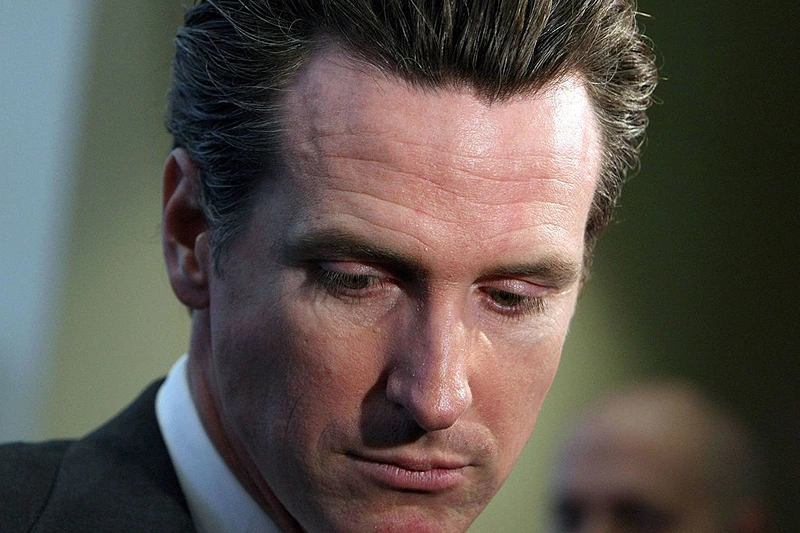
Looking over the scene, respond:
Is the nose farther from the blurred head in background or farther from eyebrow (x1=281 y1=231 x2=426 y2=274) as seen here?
the blurred head in background

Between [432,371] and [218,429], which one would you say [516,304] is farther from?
[218,429]

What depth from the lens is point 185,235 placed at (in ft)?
4.94

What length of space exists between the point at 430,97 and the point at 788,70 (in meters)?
2.74

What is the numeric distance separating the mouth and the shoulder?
0.46 metres

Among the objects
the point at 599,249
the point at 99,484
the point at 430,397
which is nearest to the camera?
the point at 430,397

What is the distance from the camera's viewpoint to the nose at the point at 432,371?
1241 millimetres

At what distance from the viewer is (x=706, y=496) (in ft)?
8.29

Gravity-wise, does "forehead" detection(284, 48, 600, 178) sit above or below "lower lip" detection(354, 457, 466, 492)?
above

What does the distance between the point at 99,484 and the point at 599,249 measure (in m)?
2.46

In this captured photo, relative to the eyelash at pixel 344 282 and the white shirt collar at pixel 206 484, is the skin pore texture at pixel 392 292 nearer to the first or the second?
the eyelash at pixel 344 282

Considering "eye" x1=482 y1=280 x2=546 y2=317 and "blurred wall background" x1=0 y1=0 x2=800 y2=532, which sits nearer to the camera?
"eye" x1=482 y1=280 x2=546 y2=317

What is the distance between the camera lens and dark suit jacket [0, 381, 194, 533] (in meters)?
1.40

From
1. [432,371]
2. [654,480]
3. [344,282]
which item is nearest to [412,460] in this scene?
[432,371]

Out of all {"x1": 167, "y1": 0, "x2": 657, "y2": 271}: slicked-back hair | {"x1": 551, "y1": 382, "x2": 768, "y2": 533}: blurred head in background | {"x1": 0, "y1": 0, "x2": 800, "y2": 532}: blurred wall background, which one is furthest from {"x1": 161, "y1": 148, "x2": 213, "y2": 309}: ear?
{"x1": 0, "y1": 0, "x2": 800, "y2": 532}: blurred wall background
